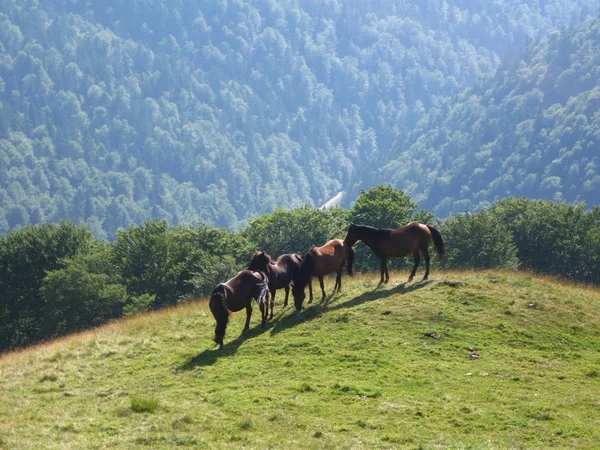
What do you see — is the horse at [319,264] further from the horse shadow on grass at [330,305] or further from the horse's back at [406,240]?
the horse's back at [406,240]

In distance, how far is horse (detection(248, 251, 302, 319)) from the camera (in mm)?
26953

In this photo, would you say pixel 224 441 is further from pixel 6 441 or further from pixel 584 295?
pixel 584 295

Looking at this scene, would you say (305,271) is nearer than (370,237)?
Yes

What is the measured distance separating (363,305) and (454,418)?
10.5 metres

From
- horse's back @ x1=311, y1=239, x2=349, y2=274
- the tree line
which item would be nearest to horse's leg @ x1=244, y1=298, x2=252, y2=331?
horse's back @ x1=311, y1=239, x2=349, y2=274

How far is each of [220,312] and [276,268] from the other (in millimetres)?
4440

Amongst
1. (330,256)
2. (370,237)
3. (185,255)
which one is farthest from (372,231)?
(185,255)

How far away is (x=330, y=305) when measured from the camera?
2725 cm

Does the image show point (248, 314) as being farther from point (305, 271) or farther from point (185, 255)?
point (185, 255)

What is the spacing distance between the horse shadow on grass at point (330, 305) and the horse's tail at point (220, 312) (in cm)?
195

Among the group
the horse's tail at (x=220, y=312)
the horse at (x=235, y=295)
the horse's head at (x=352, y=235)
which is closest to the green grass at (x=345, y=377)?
the horse's tail at (x=220, y=312)

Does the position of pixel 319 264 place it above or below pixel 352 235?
below

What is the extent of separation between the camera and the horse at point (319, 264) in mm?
26938

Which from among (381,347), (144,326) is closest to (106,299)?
(144,326)
